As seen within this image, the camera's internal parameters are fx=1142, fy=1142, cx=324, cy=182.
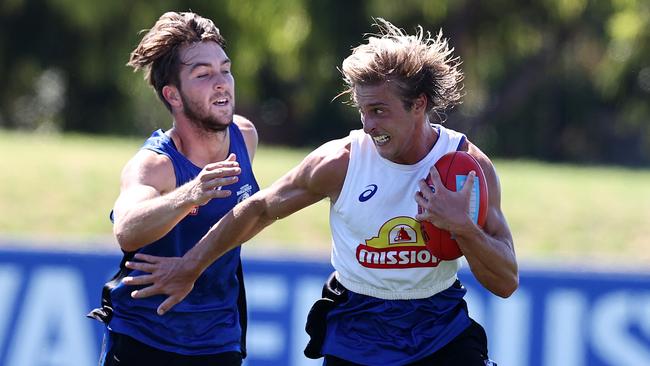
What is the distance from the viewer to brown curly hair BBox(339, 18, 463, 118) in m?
4.21

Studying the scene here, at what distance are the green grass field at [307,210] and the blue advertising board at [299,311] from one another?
0.65 meters

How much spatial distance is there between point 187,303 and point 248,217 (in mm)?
526

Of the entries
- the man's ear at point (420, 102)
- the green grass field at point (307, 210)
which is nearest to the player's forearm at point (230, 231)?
the man's ear at point (420, 102)

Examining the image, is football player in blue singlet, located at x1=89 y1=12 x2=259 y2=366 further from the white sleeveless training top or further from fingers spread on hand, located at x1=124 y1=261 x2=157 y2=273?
the white sleeveless training top

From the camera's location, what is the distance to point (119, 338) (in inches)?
189

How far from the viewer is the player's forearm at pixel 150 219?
4.37 meters

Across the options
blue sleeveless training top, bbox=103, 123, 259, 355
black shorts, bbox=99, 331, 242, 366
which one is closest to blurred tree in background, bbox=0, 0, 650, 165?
blue sleeveless training top, bbox=103, 123, 259, 355

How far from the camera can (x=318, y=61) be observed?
18688 millimetres

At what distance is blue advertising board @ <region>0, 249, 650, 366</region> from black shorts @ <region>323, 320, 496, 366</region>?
109 inches

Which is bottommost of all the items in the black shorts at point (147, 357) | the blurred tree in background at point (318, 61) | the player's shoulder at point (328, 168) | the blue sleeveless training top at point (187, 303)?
the black shorts at point (147, 357)

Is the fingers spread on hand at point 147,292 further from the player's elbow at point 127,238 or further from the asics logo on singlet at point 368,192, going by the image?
the asics logo on singlet at point 368,192

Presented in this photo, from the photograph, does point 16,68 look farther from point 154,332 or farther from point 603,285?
point 154,332

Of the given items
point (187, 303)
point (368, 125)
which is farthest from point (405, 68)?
point (187, 303)

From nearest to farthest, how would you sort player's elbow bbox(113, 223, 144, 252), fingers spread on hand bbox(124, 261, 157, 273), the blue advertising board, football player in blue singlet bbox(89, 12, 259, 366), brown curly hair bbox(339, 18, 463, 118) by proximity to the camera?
brown curly hair bbox(339, 18, 463, 118)
player's elbow bbox(113, 223, 144, 252)
fingers spread on hand bbox(124, 261, 157, 273)
football player in blue singlet bbox(89, 12, 259, 366)
the blue advertising board
